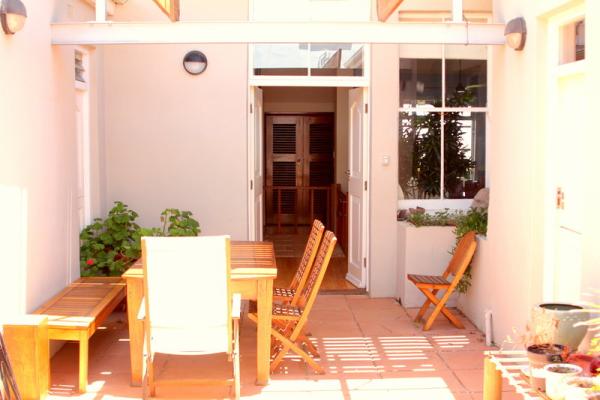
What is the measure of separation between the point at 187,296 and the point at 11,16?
210 cm

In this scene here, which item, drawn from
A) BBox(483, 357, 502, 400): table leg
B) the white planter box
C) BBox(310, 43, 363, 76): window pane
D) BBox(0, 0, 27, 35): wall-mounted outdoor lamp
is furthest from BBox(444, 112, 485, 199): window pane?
BBox(0, 0, 27, 35): wall-mounted outdoor lamp

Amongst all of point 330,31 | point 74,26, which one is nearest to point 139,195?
point 74,26

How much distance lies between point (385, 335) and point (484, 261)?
1.06 meters

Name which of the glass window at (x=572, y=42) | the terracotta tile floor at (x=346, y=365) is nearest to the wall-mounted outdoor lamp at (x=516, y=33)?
the glass window at (x=572, y=42)

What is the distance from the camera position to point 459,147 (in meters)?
8.36

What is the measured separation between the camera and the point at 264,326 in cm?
534

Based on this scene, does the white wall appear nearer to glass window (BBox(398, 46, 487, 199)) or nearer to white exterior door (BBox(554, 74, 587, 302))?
glass window (BBox(398, 46, 487, 199))

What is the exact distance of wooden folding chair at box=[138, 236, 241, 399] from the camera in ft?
15.4

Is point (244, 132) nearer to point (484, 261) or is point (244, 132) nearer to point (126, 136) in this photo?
point (126, 136)

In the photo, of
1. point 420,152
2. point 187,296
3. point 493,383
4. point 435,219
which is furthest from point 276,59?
point 493,383

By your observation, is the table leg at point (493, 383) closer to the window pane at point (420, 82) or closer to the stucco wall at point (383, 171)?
the stucco wall at point (383, 171)

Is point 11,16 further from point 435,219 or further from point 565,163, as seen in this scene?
point 435,219

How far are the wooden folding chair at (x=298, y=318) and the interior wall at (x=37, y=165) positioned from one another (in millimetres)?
1614

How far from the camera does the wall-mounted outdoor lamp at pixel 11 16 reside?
5.03 meters
